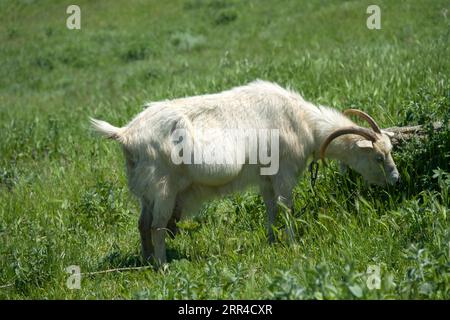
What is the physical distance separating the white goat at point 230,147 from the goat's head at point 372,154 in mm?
10

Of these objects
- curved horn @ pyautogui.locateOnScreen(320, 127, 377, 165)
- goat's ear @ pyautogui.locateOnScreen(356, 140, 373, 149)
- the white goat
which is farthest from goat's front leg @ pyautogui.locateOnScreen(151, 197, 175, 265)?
goat's ear @ pyautogui.locateOnScreen(356, 140, 373, 149)

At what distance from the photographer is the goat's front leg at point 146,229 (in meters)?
7.03

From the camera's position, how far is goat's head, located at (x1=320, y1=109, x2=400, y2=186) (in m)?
7.19

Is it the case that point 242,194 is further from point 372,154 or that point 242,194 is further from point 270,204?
point 372,154

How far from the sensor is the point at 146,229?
278 inches

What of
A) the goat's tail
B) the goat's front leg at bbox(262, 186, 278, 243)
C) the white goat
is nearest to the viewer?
the white goat

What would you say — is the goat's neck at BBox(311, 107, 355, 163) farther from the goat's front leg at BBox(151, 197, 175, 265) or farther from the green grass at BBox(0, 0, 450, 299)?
the goat's front leg at BBox(151, 197, 175, 265)

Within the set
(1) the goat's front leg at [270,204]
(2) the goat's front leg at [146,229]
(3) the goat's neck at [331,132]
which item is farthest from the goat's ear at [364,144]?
(2) the goat's front leg at [146,229]

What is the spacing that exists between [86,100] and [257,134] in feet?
31.2

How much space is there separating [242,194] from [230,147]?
4.56 feet

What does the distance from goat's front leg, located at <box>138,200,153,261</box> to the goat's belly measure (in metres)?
0.59

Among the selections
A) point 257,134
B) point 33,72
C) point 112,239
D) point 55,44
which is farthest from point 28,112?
point 257,134

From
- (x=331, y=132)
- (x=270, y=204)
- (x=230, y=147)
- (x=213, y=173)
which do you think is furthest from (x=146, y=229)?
(x=331, y=132)

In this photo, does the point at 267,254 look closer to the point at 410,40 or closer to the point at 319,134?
the point at 319,134
